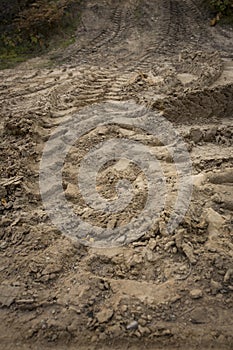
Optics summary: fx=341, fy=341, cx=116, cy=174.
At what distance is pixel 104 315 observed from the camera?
8.07 feet

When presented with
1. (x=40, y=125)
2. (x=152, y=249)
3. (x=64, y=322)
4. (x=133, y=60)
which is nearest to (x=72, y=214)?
(x=152, y=249)

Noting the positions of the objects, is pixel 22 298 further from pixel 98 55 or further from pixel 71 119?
pixel 98 55

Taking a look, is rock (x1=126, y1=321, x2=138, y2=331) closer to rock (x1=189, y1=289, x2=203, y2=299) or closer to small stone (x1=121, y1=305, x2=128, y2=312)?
small stone (x1=121, y1=305, x2=128, y2=312)

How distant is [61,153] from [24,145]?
0.49 m

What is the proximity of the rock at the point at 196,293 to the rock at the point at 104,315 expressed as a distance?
61cm

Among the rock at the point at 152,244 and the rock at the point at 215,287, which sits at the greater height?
the rock at the point at 152,244

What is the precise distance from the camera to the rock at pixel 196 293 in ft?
8.30

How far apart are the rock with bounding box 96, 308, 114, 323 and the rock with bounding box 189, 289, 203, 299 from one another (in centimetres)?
61

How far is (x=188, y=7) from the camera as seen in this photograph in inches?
384

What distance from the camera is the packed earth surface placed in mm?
2408

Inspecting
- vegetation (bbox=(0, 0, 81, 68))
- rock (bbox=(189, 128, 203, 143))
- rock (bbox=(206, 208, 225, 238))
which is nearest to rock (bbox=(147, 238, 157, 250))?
rock (bbox=(206, 208, 225, 238))


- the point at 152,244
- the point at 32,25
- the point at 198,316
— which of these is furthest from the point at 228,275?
the point at 32,25

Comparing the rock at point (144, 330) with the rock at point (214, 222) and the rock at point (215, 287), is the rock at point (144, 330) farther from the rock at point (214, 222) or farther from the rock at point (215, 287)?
the rock at point (214, 222)

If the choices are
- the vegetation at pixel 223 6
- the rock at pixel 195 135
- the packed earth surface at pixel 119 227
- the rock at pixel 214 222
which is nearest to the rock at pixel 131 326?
the packed earth surface at pixel 119 227
